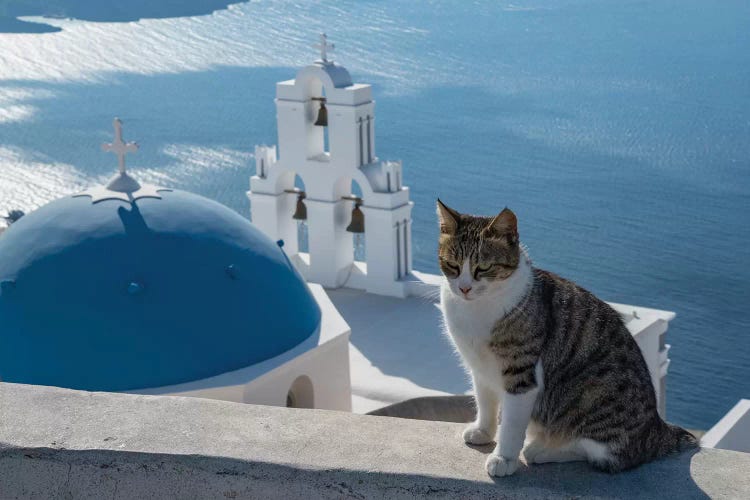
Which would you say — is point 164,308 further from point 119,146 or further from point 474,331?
point 474,331

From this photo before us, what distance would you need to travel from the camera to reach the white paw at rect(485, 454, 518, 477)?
108 inches

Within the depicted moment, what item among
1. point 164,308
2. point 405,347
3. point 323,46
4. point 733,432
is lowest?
point 733,432

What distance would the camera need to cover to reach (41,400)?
316cm

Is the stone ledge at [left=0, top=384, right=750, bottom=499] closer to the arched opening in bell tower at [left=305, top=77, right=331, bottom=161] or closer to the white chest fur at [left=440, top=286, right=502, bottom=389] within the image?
the white chest fur at [left=440, top=286, right=502, bottom=389]

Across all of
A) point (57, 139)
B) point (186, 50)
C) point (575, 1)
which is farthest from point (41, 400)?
point (575, 1)

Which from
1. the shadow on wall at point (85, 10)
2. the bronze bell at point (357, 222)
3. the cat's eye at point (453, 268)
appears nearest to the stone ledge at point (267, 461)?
the cat's eye at point (453, 268)

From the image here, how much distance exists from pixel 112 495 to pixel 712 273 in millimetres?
29931

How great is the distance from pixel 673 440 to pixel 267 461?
109 centimetres

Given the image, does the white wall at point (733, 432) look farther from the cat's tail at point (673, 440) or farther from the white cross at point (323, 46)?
the cat's tail at point (673, 440)

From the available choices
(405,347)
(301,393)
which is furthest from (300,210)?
(301,393)

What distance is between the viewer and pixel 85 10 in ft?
200

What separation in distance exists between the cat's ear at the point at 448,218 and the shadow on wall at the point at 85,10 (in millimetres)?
59333

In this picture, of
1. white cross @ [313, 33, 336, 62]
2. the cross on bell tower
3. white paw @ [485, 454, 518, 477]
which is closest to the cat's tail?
white paw @ [485, 454, 518, 477]

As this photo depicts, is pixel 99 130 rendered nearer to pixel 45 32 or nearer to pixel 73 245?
pixel 45 32
